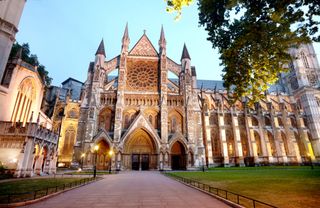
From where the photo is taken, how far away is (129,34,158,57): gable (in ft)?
111

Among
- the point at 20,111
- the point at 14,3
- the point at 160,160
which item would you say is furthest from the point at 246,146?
the point at 14,3

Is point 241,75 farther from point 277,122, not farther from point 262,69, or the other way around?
point 277,122

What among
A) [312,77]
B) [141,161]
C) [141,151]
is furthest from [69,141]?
[312,77]

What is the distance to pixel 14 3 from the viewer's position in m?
18.3

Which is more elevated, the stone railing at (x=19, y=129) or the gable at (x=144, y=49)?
the gable at (x=144, y=49)

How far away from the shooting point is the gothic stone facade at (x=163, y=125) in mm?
26734

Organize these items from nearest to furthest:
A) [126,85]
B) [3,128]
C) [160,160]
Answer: [3,128] → [160,160] → [126,85]

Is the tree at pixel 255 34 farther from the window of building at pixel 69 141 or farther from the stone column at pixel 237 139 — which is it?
the window of building at pixel 69 141

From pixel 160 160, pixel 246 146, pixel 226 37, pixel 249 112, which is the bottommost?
pixel 160 160

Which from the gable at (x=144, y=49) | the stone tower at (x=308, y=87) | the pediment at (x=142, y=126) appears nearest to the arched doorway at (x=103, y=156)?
the pediment at (x=142, y=126)

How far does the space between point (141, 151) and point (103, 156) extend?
20.2ft

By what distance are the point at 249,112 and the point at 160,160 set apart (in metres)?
27.5

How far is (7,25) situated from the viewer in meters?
17.1

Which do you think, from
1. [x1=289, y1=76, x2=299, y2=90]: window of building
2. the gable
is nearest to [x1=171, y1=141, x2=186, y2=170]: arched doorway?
the gable
